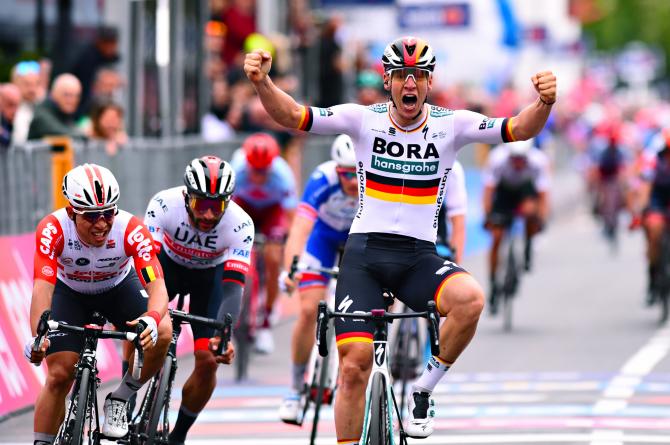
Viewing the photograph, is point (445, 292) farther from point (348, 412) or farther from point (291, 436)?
point (291, 436)

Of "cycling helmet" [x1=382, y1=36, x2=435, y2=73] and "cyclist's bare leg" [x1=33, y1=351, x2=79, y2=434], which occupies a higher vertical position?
"cycling helmet" [x1=382, y1=36, x2=435, y2=73]

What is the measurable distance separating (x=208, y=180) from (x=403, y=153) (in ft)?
4.25

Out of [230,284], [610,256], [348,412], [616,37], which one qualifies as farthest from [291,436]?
[616,37]

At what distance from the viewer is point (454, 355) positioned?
27.6ft

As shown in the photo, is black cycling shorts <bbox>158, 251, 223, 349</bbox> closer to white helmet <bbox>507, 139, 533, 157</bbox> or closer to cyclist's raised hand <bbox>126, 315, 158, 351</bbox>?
cyclist's raised hand <bbox>126, 315, 158, 351</bbox>

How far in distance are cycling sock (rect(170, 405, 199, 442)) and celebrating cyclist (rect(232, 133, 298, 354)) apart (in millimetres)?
4984

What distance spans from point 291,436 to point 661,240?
7.44 m

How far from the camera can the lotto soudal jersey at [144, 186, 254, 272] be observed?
975 cm

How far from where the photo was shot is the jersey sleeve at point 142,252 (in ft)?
28.8

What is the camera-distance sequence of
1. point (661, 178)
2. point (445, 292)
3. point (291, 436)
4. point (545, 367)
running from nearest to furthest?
1. point (445, 292)
2. point (291, 436)
3. point (545, 367)
4. point (661, 178)

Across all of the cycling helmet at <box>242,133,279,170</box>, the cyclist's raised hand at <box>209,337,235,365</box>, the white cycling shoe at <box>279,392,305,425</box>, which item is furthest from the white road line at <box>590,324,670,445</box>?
the cycling helmet at <box>242,133,279,170</box>

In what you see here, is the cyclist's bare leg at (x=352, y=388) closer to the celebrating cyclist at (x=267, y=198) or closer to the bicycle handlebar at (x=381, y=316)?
the bicycle handlebar at (x=381, y=316)

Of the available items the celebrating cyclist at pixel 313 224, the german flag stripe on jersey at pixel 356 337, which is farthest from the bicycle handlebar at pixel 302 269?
the german flag stripe on jersey at pixel 356 337

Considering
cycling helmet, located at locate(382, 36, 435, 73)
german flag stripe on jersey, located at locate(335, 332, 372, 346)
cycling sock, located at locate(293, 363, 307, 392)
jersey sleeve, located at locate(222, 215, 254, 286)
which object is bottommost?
cycling sock, located at locate(293, 363, 307, 392)
